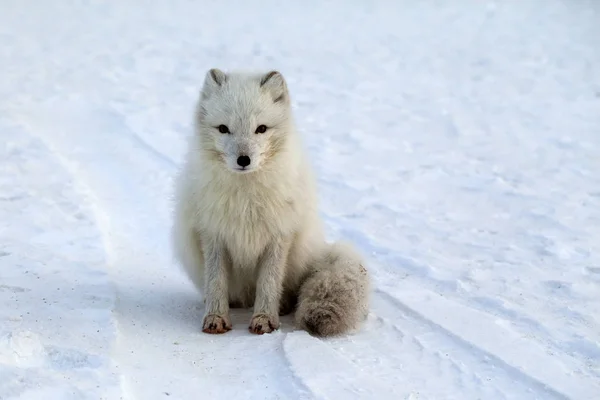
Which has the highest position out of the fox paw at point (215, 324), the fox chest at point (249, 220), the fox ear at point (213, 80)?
the fox ear at point (213, 80)

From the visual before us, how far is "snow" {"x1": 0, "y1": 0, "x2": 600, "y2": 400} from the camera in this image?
3.68 meters

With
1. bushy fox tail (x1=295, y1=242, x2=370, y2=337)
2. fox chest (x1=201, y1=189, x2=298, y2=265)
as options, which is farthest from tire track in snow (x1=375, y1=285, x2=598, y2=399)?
fox chest (x1=201, y1=189, x2=298, y2=265)

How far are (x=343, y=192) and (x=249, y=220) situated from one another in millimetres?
3115

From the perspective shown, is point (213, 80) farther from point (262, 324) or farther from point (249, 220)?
point (262, 324)

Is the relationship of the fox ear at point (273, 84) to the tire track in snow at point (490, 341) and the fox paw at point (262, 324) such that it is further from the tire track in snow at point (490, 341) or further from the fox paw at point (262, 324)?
the tire track in snow at point (490, 341)

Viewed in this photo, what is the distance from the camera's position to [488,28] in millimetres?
12555

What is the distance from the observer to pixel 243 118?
409 centimetres

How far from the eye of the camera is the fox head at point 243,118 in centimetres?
405

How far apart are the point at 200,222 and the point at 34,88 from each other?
652 cm

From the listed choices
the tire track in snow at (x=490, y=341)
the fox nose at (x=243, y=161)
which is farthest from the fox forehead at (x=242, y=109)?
the tire track in snow at (x=490, y=341)

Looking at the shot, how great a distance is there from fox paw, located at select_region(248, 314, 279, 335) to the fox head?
0.81 m

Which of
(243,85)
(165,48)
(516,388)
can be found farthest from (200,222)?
(165,48)

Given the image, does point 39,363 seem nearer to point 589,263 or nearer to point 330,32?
point 589,263

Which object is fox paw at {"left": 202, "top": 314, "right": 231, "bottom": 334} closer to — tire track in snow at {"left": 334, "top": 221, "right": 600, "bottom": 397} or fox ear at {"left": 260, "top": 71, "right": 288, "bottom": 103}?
tire track in snow at {"left": 334, "top": 221, "right": 600, "bottom": 397}
